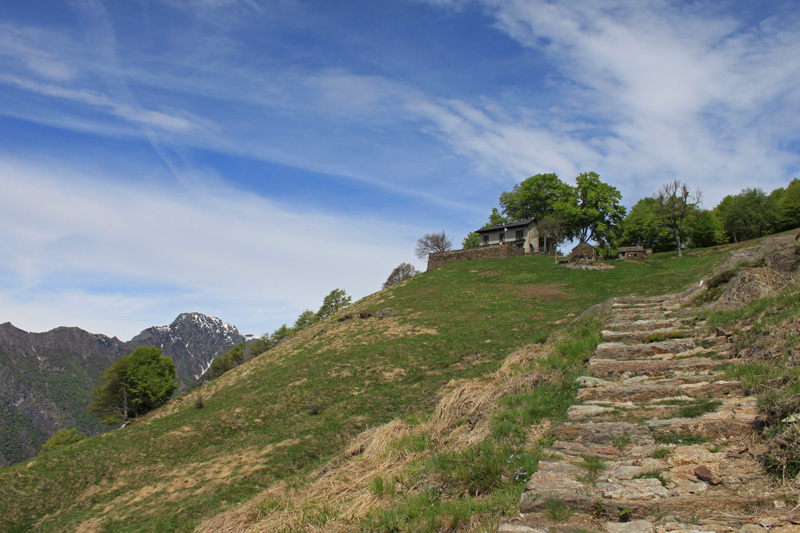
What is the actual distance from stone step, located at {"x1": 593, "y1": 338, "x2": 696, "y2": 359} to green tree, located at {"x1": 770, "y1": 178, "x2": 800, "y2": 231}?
75.2m

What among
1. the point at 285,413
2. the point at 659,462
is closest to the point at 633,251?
the point at 285,413

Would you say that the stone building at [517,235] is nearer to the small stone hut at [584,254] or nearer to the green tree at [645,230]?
the small stone hut at [584,254]

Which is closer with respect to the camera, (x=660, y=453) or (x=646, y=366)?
(x=660, y=453)

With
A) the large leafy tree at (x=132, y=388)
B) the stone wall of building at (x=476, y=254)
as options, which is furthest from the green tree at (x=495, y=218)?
the large leafy tree at (x=132, y=388)

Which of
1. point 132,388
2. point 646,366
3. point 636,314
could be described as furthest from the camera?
point 132,388

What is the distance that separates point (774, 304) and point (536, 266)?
37589 millimetres

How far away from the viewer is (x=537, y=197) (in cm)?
6931

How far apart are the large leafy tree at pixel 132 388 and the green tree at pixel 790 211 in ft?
293

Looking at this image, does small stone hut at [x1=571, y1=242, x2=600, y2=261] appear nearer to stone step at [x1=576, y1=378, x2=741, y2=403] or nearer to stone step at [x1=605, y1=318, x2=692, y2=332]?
stone step at [x1=605, y1=318, x2=692, y2=332]

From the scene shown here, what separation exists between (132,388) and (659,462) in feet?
191

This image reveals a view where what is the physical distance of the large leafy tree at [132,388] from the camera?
50.3 metres

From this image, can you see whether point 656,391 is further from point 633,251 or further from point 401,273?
point 401,273

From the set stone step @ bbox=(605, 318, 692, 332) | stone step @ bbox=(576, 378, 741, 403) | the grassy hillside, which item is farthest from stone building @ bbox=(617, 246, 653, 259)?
stone step @ bbox=(576, 378, 741, 403)

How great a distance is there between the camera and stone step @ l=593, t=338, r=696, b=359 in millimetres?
8383
